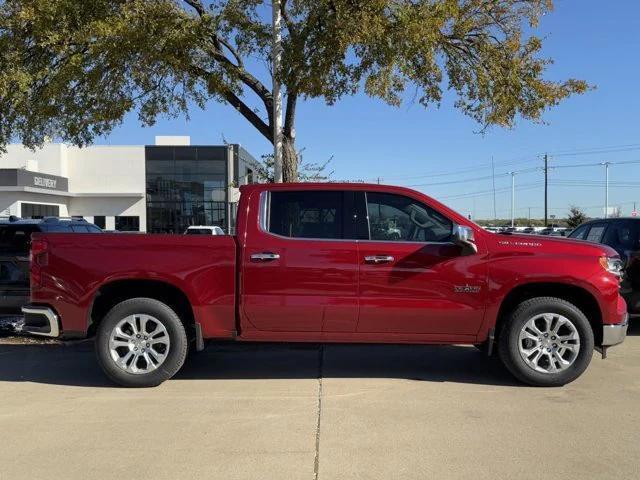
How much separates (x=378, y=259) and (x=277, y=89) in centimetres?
489

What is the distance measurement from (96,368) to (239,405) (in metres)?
2.30

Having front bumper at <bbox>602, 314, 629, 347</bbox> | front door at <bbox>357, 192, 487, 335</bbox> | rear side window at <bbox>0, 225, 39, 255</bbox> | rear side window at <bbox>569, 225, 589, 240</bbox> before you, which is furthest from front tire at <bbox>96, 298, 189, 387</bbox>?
rear side window at <bbox>569, 225, 589, 240</bbox>

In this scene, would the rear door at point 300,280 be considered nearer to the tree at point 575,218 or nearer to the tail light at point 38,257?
the tail light at point 38,257

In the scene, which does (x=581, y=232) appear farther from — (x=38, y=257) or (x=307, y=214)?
(x=38, y=257)

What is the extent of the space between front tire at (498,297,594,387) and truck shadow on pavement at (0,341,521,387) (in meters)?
0.30

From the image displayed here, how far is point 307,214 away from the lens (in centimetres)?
616

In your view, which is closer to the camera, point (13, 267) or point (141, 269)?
point (141, 269)

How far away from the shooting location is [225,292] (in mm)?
6012

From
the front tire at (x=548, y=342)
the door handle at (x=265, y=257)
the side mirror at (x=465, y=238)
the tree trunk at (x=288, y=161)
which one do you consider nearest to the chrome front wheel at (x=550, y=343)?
the front tire at (x=548, y=342)

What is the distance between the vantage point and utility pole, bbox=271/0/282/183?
961 cm

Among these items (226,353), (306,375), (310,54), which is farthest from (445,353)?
(310,54)

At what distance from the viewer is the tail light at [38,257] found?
20.0 ft

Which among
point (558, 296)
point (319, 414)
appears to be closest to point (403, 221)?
point (558, 296)

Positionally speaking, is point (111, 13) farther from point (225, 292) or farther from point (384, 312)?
point (384, 312)
